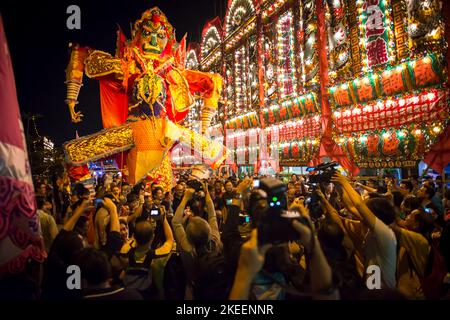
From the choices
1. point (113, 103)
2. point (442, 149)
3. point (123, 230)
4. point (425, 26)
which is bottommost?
point (123, 230)

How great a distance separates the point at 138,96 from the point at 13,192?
243 inches

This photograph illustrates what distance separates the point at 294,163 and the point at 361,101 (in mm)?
4232

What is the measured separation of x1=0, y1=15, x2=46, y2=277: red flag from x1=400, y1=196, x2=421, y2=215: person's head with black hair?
3960mm

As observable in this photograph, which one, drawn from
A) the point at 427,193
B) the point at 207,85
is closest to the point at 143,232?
the point at 427,193

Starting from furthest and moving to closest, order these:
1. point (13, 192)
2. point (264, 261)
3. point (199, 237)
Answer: point (199, 237), point (13, 192), point (264, 261)

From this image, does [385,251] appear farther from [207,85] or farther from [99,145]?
[207,85]

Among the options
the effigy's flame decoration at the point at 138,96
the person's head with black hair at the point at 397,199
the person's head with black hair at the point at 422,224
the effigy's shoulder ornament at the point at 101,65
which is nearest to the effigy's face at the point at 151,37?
the effigy's flame decoration at the point at 138,96

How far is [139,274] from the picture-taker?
2432 mm

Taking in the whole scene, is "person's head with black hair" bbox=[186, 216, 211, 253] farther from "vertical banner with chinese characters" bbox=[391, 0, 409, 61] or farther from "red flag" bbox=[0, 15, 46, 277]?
"vertical banner with chinese characters" bbox=[391, 0, 409, 61]

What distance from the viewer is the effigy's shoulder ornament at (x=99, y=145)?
23.2ft

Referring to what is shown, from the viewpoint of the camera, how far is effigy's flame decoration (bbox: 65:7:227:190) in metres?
7.27

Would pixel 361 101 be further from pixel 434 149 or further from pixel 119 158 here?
pixel 119 158

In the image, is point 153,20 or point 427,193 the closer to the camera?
point 427,193
